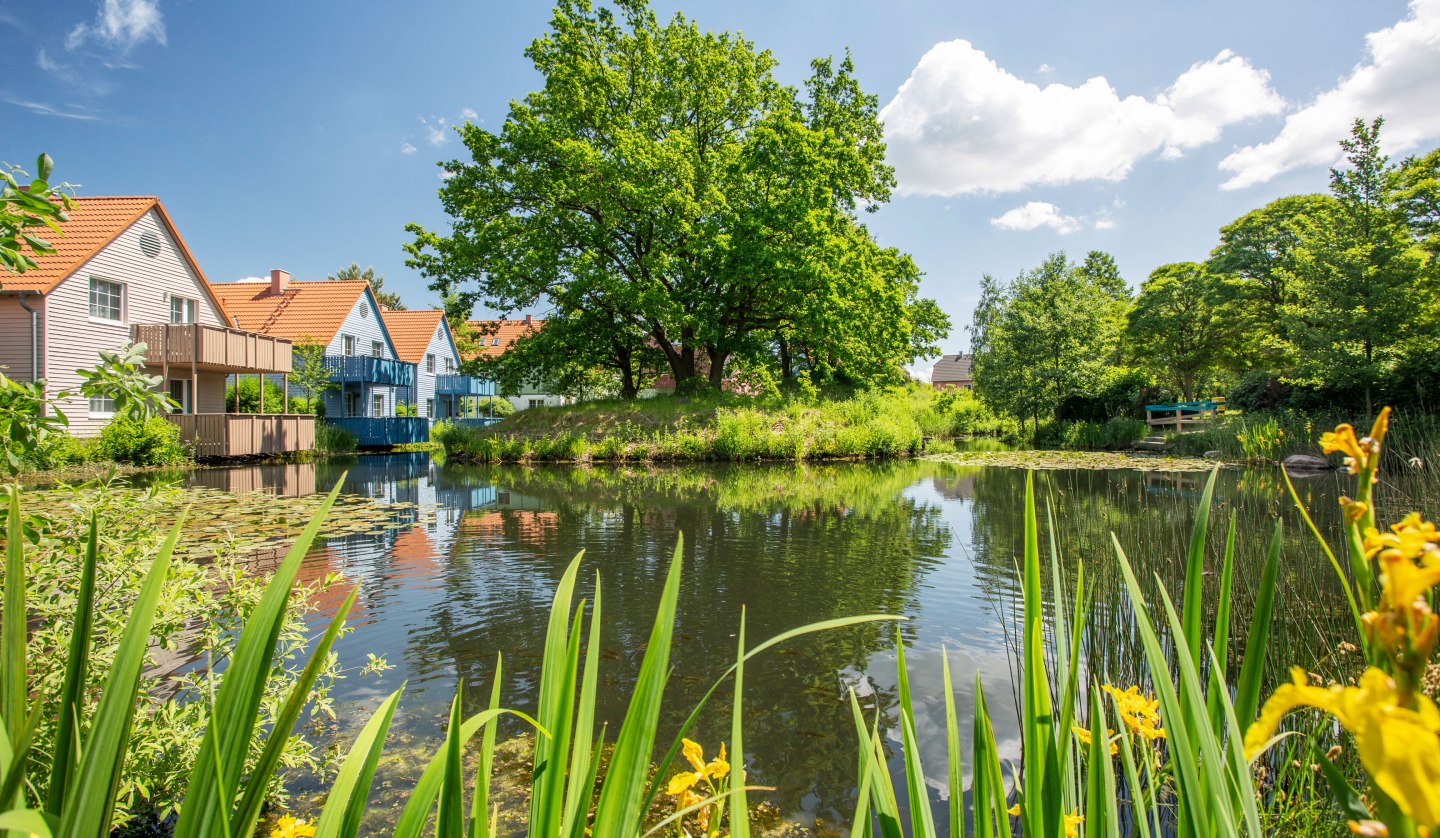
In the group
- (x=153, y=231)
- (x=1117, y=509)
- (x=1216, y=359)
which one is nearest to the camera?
(x=1117, y=509)

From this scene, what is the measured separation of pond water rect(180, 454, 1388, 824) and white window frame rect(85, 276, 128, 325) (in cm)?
1268

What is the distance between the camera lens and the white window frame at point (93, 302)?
19125 mm

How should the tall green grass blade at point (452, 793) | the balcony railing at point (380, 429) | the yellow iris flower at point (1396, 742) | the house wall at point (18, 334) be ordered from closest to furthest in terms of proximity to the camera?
the yellow iris flower at point (1396, 742), the tall green grass blade at point (452, 793), the house wall at point (18, 334), the balcony railing at point (380, 429)

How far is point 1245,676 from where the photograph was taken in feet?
3.02

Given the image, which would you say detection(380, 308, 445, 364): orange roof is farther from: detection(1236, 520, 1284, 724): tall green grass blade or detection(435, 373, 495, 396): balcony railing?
detection(1236, 520, 1284, 724): tall green grass blade

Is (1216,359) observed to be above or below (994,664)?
above

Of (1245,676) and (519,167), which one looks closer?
(1245,676)

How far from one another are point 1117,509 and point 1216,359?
30750 mm

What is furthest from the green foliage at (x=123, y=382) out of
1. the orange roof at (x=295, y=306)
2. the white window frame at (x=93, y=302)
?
the orange roof at (x=295, y=306)

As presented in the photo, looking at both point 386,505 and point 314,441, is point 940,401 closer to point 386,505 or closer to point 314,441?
point 314,441

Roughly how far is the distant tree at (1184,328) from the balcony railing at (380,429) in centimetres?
3283

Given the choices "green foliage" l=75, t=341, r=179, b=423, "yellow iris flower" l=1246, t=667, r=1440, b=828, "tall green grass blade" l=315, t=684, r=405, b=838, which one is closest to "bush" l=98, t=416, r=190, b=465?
"green foliage" l=75, t=341, r=179, b=423

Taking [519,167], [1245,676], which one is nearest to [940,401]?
[519,167]

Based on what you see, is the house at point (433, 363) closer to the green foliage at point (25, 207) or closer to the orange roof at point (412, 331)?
the orange roof at point (412, 331)
